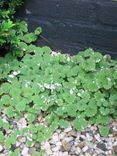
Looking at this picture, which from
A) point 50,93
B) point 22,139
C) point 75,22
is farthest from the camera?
point 75,22

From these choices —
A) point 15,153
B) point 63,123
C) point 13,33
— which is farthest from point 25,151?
point 13,33

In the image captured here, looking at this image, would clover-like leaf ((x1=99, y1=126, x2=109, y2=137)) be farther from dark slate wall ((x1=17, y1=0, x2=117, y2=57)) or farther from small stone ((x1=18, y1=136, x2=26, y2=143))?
dark slate wall ((x1=17, y1=0, x2=117, y2=57))

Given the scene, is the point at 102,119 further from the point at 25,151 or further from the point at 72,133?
the point at 25,151

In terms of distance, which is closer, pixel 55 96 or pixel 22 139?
pixel 22 139

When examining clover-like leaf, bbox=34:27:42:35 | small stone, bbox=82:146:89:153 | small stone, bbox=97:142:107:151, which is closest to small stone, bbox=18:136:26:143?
small stone, bbox=82:146:89:153

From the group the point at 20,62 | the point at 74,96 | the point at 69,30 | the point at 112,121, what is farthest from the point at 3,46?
the point at 112,121

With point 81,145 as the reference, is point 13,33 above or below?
above

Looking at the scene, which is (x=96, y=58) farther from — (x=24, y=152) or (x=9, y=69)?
(x=24, y=152)

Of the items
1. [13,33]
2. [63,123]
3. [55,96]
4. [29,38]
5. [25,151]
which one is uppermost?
[13,33]
